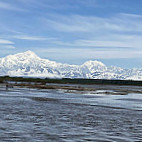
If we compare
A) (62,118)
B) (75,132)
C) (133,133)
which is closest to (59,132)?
(75,132)

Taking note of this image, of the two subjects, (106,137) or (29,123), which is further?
(29,123)

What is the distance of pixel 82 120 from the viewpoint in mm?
27438

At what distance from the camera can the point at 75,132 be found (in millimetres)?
21609

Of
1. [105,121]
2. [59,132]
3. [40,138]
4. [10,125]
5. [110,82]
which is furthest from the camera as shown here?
[110,82]

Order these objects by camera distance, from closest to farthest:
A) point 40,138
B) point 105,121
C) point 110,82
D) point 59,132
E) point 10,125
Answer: point 40,138 → point 59,132 → point 10,125 → point 105,121 → point 110,82

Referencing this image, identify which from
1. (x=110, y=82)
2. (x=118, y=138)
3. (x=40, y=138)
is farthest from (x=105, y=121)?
(x=110, y=82)

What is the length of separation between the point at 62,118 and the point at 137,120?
651cm

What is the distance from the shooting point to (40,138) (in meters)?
19.4

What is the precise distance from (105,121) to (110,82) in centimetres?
16860

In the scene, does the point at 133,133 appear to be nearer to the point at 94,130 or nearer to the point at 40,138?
the point at 94,130

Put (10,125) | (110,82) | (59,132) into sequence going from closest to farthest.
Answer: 1. (59,132)
2. (10,125)
3. (110,82)

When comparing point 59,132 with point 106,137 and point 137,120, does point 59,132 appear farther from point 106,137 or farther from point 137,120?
point 137,120

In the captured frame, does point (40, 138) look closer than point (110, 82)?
Yes

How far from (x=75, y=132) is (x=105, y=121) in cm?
Answer: 612
